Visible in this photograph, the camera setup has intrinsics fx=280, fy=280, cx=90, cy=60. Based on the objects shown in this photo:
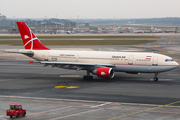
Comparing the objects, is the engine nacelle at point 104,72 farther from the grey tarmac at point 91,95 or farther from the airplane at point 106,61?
the grey tarmac at point 91,95

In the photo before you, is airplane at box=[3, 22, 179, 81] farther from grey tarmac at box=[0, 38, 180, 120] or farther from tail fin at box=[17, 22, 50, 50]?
grey tarmac at box=[0, 38, 180, 120]

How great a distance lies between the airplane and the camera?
45156 millimetres

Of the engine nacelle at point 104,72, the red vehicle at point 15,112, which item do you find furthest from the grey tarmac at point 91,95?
the engine nacelle at point 104,72

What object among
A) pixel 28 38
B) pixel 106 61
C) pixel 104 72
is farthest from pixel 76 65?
pixel 28 38

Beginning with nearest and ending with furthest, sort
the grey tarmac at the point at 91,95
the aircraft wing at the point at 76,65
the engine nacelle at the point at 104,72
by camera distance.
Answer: the grey tarmac at the point at 91,95
the engine nacelle at the point at 104,72
the aircraft wing at the point at 76,65

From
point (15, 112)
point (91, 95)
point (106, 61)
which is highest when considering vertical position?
point (106, 61)

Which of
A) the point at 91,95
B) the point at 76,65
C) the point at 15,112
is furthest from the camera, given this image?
the point at 76,65

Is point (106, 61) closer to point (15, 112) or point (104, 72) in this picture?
point (104, 72)

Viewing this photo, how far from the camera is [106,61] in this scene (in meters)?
47.7

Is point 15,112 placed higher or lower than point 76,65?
lower

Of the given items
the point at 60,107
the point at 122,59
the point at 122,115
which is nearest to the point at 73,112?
the point at 60,107

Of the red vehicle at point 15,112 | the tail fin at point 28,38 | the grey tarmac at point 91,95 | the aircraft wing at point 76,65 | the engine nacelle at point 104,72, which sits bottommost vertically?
the grey tarmac at point 91,95

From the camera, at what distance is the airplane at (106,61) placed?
148 ft

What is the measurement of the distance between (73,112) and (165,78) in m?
26.6
